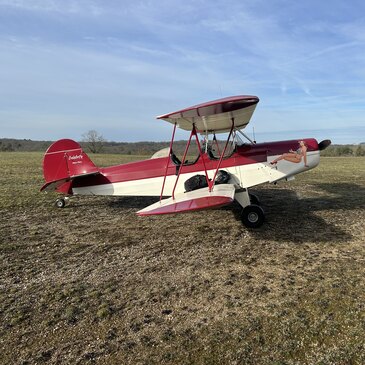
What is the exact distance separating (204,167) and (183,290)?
370 cm

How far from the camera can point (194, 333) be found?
10.2 feet

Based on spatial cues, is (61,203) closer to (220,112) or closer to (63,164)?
(63,164)

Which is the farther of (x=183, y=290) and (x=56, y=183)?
(x=56, y=183)

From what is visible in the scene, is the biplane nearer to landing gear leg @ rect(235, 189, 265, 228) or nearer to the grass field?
landing gear leg @ rect(235, 189, 265, 228)

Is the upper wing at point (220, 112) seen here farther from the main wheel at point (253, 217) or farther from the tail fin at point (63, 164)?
the tail fin at point (63, 164)

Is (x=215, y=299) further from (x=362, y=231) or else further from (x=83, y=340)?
(x=362, y=231)

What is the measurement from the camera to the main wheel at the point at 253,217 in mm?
6395

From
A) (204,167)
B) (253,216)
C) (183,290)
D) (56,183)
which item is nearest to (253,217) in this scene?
(253,216)

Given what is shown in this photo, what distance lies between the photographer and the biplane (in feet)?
21.2

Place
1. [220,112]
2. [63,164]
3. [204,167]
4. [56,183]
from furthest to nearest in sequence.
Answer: [63,164] < [56,183] < [204,167] < [220,112]

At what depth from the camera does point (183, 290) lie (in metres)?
3.97

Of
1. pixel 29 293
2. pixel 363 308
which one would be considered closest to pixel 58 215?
pixel 29 293

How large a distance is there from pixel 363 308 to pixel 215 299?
1.61 m

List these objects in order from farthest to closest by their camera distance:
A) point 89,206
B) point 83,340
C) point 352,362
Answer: point 89,206 < point 83,340 < point 352,362
